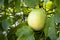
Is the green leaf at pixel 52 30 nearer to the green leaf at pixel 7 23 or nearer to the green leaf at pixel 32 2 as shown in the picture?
the green leaf at pixel 32 2

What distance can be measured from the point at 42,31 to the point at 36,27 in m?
0.06

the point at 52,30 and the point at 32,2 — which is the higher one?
the point at 32,2

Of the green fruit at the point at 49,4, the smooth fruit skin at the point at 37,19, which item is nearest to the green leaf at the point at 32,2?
the smooth fruit skin at the point at 37,19

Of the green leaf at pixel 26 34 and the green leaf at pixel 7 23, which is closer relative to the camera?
the green leaf at pixel 26 34

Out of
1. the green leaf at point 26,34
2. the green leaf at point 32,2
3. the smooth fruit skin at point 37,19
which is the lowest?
the green leaf at point 26,34

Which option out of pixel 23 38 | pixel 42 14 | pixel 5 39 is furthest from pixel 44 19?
pixel 5 39

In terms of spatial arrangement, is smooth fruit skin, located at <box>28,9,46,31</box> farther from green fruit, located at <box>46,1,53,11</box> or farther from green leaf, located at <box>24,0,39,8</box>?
green fruit, located at <box>46,1,53,11</box>

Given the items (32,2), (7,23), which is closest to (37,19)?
(32,2)

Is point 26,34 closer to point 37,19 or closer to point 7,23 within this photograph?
point 37,19

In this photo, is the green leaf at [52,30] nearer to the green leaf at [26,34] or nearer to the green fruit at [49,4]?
the green leaf at [26,34]

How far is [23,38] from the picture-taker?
2.52 feet

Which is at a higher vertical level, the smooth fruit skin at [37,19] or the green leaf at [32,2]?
the green leaf at [32,2]

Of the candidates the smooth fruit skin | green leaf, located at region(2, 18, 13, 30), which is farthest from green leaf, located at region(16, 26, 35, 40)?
green leaf, located at region(2, 18, 13, 30)

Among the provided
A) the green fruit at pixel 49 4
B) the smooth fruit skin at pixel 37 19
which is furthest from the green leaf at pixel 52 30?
the green fruit at pixel 49 4
